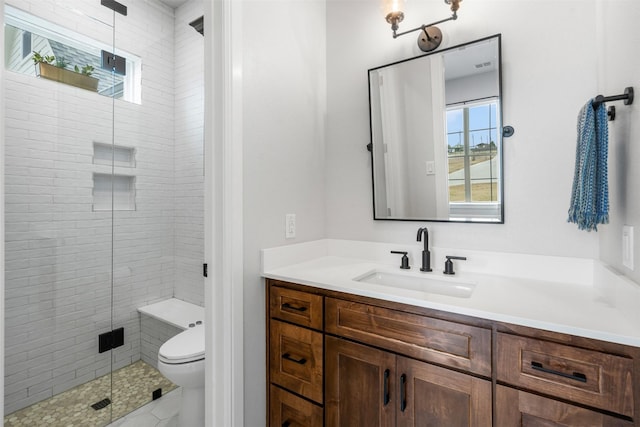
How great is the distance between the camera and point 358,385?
1.14 metres

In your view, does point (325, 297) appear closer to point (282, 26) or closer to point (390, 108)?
point (390, 108)

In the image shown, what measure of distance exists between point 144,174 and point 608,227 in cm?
275

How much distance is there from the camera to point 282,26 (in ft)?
4.97

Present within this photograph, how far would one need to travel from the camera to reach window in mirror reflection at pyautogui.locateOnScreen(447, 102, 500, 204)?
53.2 inches

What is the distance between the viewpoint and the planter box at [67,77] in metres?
1.79

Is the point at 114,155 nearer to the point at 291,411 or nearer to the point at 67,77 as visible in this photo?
the point at 67,77

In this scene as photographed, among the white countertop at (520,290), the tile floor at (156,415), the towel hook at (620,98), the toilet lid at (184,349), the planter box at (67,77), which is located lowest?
the tile floor at (156,415)

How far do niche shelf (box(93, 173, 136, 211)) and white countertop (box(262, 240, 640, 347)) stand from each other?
4.69 feet

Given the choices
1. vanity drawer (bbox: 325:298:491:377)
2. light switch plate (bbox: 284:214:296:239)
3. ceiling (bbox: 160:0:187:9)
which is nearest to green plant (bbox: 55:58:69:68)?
ceiling (bbox: 160:0:187:9)

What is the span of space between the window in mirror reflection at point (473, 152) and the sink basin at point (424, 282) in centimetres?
40

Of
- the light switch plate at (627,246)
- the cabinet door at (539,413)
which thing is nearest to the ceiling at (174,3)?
the light switch plate at (627,246)

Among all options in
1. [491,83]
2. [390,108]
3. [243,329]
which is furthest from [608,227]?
[243,329]

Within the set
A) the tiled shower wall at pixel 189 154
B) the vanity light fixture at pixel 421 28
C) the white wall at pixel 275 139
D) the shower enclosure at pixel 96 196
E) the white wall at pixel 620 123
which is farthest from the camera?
the tiled shower wall at pixel 189 154

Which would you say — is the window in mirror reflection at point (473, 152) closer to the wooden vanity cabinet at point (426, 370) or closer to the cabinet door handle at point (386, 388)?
the wooden vanity cabinet at point (426, 370)
